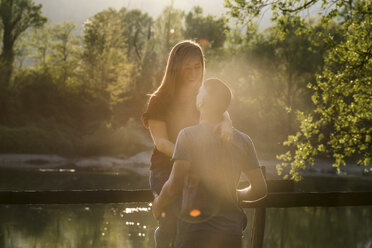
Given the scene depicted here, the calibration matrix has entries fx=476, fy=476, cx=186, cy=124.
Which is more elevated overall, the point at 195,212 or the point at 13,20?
the point at 13,20

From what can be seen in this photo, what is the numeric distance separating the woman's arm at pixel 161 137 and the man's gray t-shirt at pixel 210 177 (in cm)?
47

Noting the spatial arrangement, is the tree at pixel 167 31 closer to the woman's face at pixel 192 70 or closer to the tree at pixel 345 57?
the tree at pixel 345 57

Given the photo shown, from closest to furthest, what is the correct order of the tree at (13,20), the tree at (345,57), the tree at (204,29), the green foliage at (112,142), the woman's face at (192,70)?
1. the woman's face at (192,70)
2. the tree at (345,57)
3. the green foliage at (112,142)
4. the tree at (13,20)
5. the tree at (204,29)

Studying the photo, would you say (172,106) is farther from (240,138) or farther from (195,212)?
(195,212)

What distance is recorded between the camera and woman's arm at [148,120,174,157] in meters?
3.00

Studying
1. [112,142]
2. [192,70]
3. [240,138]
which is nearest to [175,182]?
[240,138]

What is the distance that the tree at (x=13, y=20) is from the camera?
39.9 meters

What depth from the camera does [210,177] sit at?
251 cm

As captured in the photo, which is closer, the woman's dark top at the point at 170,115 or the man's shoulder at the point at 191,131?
the man's shoulder at the point at 191,131

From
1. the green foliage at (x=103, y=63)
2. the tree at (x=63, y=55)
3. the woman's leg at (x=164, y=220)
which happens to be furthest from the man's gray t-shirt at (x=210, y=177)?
the tree at (x=63, y=55)

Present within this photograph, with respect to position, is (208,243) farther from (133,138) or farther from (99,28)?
(99,28)

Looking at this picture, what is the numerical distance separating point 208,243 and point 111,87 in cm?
3684

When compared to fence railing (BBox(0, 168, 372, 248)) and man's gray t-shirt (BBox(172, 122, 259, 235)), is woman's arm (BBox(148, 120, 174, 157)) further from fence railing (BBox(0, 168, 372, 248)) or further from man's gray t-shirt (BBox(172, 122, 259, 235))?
fence railing (BBox(0, 168, 372, 248))

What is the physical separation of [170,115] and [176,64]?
339mm
